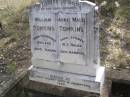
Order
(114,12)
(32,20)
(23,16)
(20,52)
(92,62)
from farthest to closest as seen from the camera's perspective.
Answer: (23,16), (114,12), (20,52), (32,20), (92,62)

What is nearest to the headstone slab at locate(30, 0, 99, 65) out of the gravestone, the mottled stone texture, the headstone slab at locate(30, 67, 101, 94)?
the gravestone

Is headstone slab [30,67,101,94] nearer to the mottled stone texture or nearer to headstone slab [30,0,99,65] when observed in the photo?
the mottled stone texture

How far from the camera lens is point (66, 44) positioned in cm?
402

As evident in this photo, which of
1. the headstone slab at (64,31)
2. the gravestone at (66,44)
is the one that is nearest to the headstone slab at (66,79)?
the gravestone at (66,44)

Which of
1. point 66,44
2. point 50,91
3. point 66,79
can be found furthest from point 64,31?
point 50,91

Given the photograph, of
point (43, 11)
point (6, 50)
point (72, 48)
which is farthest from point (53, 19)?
point (6, 50)

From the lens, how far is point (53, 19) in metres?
4.02

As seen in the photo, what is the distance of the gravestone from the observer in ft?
12.5

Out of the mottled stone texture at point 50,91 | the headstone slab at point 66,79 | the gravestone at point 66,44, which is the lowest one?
the mottled stone texture at point 50,91

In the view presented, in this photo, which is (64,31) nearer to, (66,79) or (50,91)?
(66,79)

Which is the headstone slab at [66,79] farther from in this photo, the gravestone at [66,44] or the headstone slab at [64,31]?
the headstone slab at [64,31]

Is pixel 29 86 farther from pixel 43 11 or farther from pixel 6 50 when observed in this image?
pixel 6 50

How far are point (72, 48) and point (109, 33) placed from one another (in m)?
3.11

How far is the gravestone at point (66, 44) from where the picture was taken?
3.82 m
